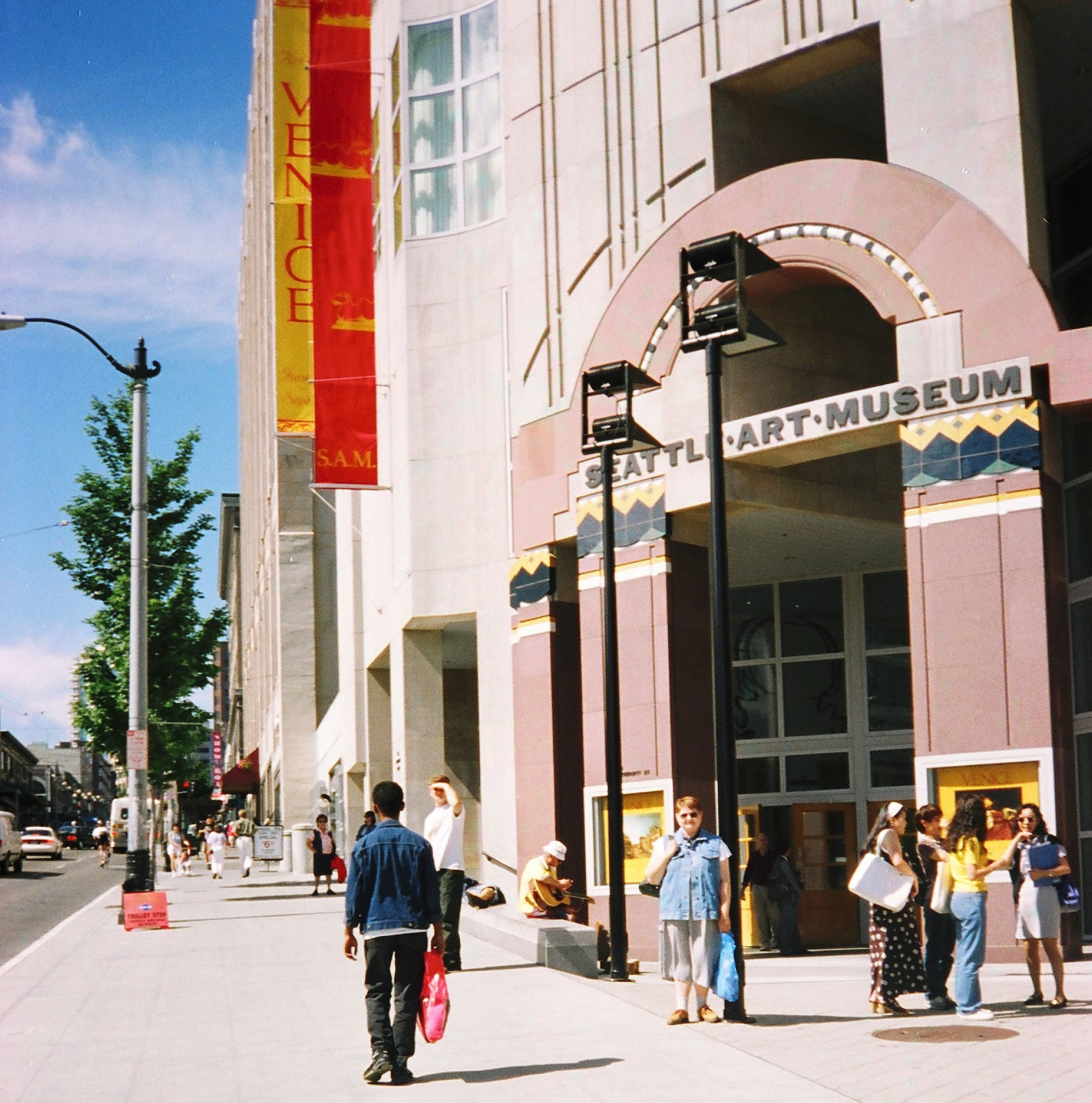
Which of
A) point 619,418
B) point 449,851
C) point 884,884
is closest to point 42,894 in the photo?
point 449,851

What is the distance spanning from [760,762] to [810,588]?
276cm

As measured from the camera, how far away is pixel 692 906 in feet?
37.9

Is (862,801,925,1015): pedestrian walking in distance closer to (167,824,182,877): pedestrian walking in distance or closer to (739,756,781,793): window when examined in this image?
(739,756,781,793): window

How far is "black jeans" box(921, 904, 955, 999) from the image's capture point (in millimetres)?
12367

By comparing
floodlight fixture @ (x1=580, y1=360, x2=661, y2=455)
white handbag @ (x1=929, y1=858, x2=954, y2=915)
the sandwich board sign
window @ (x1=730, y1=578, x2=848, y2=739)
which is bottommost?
the sandwich board sign

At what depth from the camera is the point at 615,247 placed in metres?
21.6

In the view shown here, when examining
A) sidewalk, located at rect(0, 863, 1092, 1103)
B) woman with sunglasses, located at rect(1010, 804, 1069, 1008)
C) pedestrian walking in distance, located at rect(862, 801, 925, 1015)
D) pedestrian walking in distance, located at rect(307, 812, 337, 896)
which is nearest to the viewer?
sidewalk, located at rect(0, 863, 1092, 1103)

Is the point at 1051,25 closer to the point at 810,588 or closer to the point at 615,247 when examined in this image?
the point at 615,247

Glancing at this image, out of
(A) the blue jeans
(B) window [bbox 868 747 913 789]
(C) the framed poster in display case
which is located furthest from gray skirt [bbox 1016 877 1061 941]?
(B) window [bbox 868 747 913 789]

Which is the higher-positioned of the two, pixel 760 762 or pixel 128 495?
pixel 128 495

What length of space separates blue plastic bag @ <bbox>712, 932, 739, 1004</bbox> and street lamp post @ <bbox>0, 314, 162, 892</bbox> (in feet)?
42.8

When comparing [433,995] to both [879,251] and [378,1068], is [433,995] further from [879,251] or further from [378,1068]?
[879,251]

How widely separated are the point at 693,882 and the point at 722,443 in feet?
11.5

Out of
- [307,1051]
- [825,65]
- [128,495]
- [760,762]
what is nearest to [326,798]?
[128,495]
